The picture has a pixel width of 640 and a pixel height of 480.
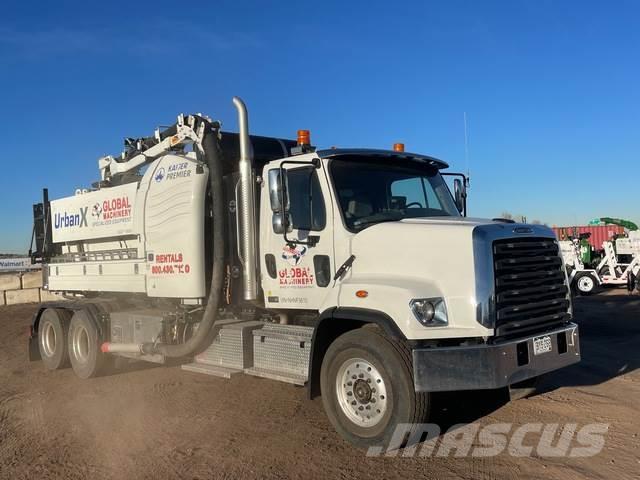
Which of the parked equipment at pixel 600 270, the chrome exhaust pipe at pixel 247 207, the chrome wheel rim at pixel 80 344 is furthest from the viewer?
the parked equipment at pixel 600 270

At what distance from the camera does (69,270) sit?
10.1 metres

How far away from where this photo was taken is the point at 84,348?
30.5 ft

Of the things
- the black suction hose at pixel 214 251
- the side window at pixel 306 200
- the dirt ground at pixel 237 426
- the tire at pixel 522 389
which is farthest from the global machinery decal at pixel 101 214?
the tire at pixel 522 389

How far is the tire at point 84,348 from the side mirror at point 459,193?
573 cm

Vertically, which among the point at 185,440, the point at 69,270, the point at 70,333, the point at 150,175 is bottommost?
the point at 185,440

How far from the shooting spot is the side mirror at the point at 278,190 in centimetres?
563

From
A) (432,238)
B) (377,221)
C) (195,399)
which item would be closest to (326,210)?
(377,221)

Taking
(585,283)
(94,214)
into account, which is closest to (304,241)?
(94,214)

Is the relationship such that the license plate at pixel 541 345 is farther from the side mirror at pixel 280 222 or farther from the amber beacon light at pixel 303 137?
the amber beacon light at pixel 303 137

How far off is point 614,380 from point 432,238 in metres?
4.18

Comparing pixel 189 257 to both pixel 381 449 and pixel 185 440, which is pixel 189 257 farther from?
pixel 381 449

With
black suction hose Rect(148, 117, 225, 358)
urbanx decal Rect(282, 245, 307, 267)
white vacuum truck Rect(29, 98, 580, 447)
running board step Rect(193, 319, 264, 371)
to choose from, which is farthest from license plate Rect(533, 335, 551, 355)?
black suction hose Rect(148, 117, 225, 358)

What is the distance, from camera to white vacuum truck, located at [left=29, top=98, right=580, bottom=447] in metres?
4.95

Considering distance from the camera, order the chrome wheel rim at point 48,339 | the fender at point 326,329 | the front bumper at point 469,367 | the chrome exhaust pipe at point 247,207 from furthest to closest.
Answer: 1. the chrome wheel rim at point 48,339
2. the chrome exhaust pipe at point 247,207
3. the fender at point 326,329
4. the front bumper at point 469,367
